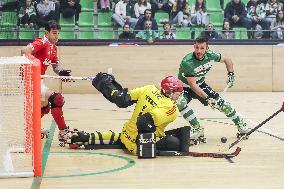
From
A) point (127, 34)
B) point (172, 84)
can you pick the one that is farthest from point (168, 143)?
point (127, 34)

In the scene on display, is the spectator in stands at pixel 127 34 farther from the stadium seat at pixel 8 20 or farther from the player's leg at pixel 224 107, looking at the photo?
the player's leg at pixel 224 107

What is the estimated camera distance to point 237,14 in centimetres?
1978

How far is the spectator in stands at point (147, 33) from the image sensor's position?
60.6 feet

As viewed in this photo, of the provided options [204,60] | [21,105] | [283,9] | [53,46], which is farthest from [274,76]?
[21,105]

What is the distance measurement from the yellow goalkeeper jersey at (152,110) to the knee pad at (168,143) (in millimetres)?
106

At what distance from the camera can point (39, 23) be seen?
60.4ft

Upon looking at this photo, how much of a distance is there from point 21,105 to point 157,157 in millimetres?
1792

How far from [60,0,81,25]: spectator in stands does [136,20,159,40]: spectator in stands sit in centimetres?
192

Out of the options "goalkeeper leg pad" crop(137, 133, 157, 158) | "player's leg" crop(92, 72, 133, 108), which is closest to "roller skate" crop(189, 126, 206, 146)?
"goalkeeper leg pad" crop(137, 133, 157, 158)

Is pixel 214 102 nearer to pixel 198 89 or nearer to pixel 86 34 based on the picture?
pixel 198 89

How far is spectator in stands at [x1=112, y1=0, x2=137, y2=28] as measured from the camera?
19000 mm

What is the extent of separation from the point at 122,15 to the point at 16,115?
10.7 m

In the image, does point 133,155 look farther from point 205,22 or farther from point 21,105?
point 205,22

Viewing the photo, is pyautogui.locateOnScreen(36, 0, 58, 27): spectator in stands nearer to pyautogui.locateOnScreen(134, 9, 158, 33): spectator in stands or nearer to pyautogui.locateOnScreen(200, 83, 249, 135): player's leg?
pyautogui.locateOnScreen(134, 9, 158, 33): spectator in stands
